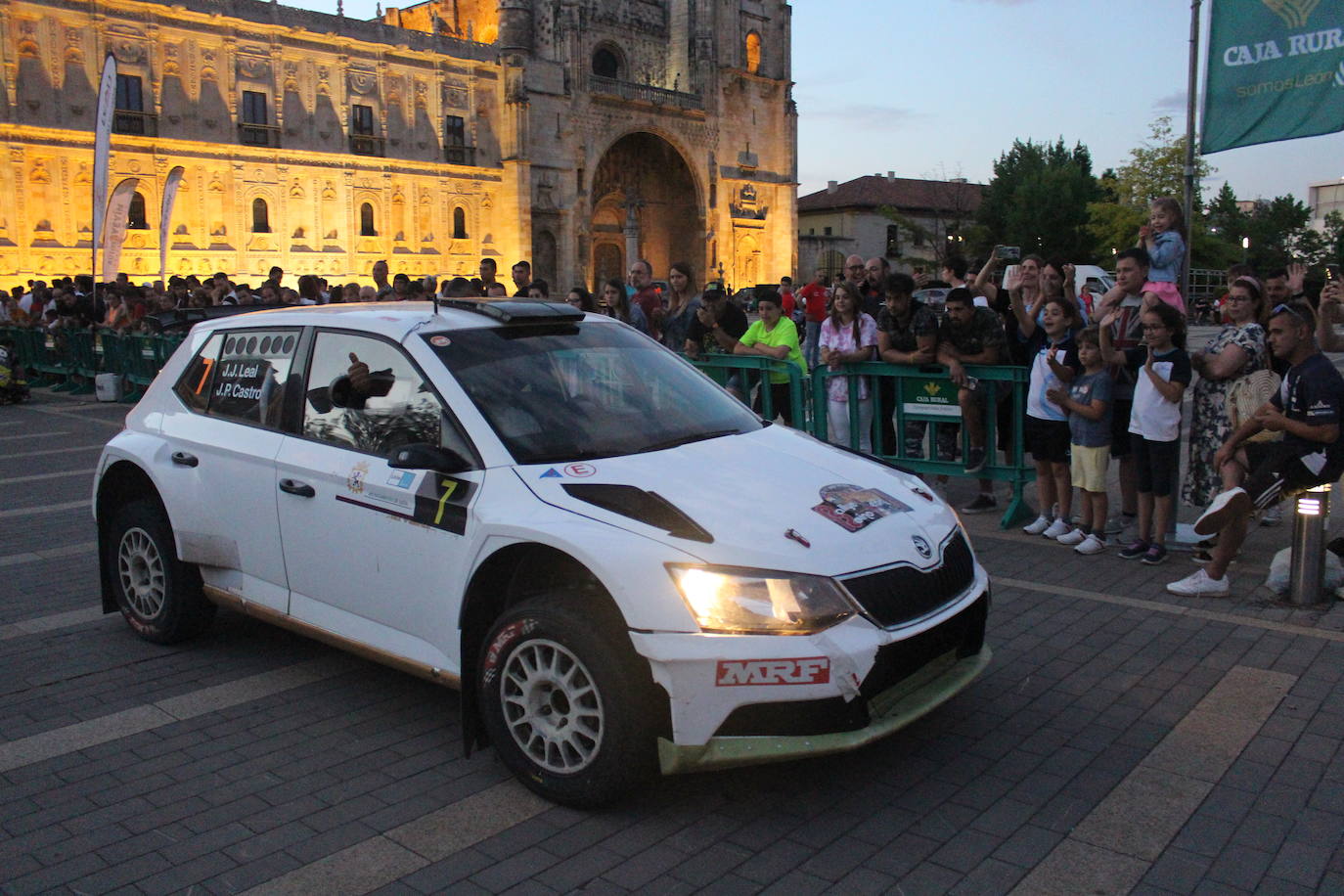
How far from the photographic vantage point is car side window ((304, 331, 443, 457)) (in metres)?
4.75

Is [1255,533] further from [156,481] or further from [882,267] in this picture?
[156,481]

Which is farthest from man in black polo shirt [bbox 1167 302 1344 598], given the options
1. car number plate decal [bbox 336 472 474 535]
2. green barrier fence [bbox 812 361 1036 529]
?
car number plate decal [bbox 336 472 474 535]

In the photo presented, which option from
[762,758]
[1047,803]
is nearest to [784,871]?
[762,758]

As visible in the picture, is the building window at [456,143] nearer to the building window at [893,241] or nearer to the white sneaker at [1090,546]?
the building window at [893,241]

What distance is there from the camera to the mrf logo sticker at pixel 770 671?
3.72 m

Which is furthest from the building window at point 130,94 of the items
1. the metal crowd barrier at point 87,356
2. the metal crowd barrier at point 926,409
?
the metal crowd barrier at point 926,409

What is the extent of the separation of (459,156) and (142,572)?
158ft

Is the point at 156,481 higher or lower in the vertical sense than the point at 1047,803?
higher

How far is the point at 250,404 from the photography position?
555 centimetres

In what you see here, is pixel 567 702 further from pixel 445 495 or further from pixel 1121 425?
pixel 1121 425

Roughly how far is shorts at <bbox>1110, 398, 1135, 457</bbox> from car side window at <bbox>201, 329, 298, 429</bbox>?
5.89 meters

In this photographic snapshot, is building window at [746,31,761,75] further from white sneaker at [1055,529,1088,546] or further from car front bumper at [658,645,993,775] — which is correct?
car front bumper at [658,645,993,775]

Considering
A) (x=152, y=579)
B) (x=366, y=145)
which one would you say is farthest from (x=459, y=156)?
(x=152, y=579)

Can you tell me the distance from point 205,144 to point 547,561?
44651mm
